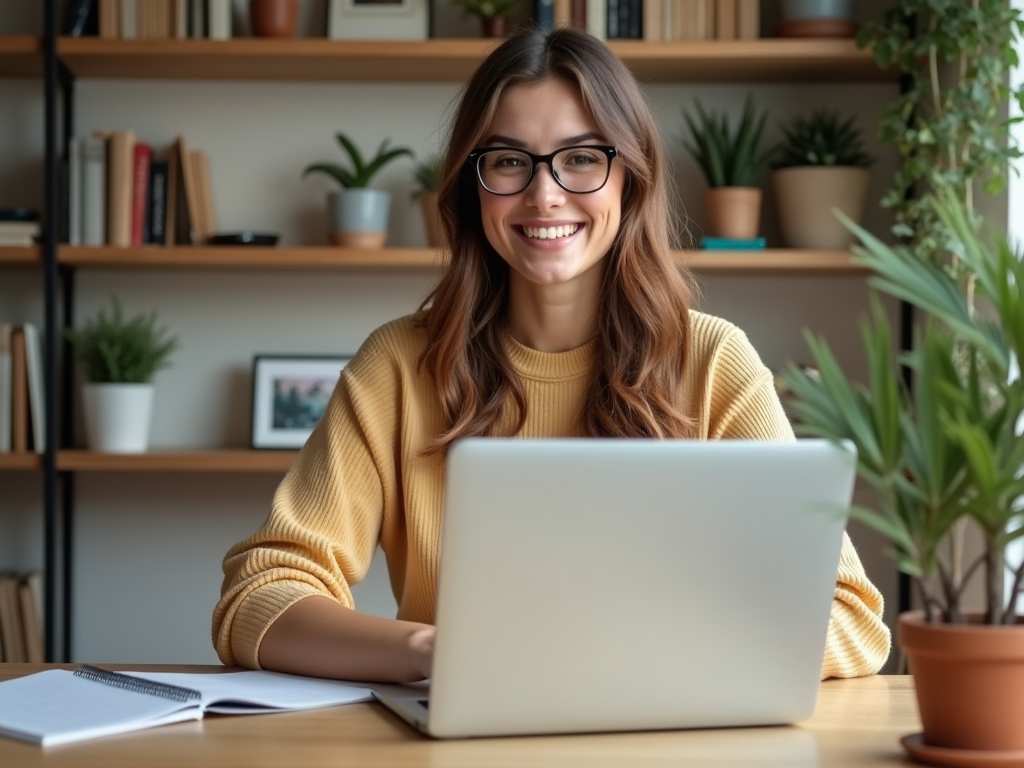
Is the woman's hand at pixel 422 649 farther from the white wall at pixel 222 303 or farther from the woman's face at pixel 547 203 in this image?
the white wall at pixel 222 303

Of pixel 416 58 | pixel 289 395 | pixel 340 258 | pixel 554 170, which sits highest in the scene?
pixel 416 58

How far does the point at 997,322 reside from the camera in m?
0.96

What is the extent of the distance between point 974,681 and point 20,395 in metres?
2.41

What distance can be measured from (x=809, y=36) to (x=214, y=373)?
1.59 meters

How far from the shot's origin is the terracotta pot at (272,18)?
9.39ft

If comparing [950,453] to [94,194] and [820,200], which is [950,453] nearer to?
[820,200]

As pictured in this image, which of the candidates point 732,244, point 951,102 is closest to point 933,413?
point 951,102

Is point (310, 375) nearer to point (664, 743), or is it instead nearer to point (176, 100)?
point (176, 100)

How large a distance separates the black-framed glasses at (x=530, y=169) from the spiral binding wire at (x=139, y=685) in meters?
0.77

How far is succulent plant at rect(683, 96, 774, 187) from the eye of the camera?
9.41ft

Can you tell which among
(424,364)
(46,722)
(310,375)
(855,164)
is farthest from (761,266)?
(46,722)

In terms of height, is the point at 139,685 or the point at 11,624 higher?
the point at 139,685

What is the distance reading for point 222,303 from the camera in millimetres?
3080

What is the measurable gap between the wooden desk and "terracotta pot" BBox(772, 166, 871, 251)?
187 centimetres
